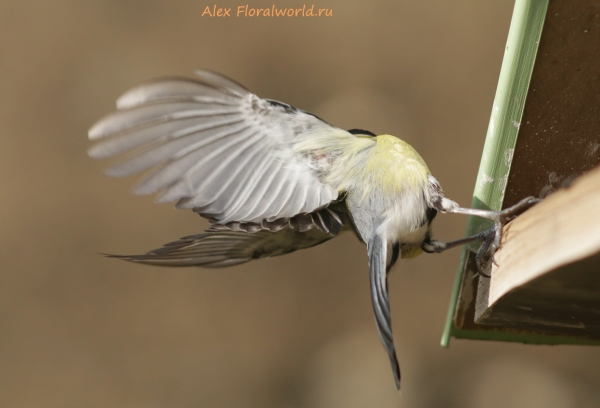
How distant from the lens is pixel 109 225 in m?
2.72

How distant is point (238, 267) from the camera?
2676 mm

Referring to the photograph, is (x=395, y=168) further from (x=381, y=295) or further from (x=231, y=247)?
(x=231, y=247)

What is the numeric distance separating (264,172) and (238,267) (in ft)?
4.59

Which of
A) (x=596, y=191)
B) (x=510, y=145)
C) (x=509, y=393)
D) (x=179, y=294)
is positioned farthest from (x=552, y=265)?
(x=179, y=294)

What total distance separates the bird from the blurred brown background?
50.3 inches

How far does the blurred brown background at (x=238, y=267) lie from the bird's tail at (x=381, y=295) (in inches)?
54.3

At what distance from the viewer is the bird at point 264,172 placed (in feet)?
4.03

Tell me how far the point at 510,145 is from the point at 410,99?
59.5 inches

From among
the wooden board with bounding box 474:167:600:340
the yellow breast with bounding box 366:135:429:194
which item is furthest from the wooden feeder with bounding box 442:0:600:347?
the yellow breast with bounding box 366:135:429:194

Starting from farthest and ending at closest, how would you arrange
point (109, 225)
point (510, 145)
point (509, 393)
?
point (109, 225) → point (509, 393) → point (510, 145)

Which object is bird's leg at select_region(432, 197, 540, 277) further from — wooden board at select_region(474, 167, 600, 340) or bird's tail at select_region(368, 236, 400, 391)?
bird's tail at select_region(368, 236, 400, 391)

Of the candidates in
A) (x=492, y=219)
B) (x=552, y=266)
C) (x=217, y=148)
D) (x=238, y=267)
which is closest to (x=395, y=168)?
(x=492, y=219)

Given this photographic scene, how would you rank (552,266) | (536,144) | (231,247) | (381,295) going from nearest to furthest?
1. (552,266)
2. (381,295)
3. (536,144)
4. (231,247)

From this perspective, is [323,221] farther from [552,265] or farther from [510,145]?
[552,265]
